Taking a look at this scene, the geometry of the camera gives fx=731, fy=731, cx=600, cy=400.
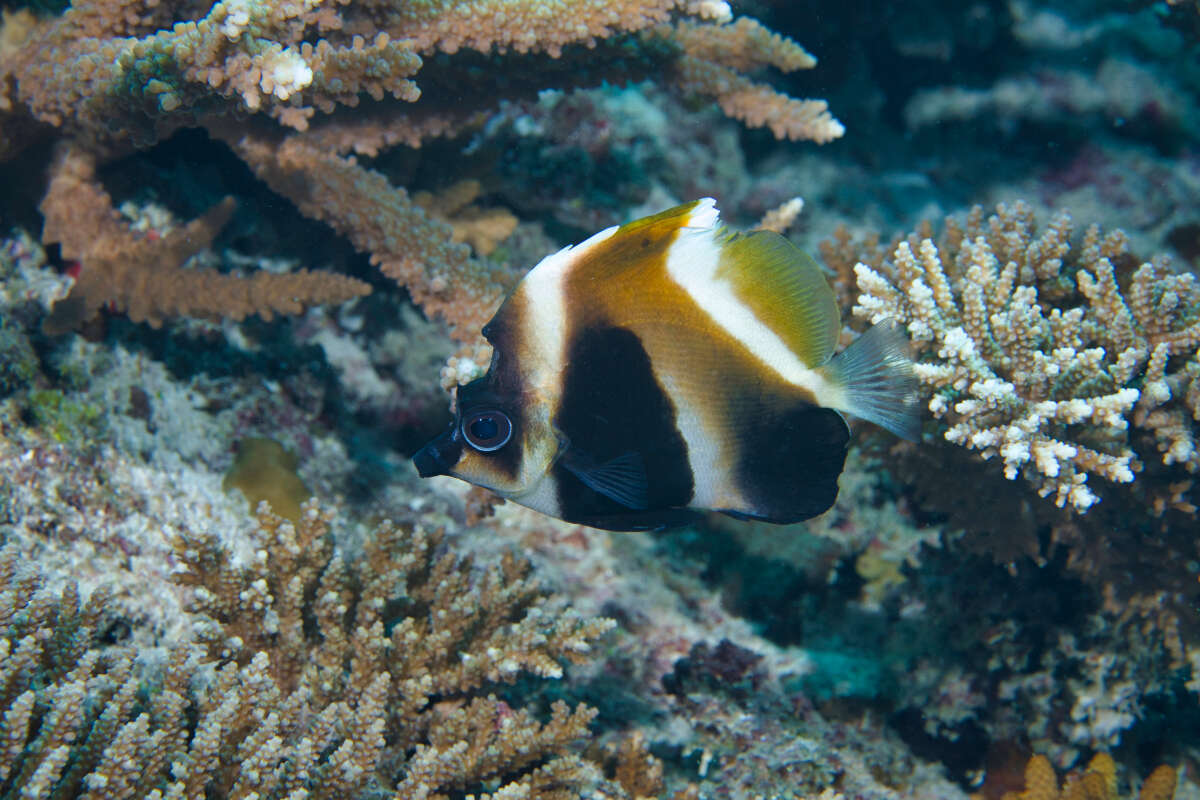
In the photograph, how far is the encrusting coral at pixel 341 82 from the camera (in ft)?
8.30

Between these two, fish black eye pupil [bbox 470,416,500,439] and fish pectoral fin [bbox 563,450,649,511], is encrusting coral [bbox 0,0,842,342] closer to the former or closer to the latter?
fish black eye pupil [bbox 470,416,500,439]

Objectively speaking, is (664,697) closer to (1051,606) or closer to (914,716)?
(914,716)

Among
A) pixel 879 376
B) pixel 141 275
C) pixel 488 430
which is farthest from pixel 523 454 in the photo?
pixel 141 275

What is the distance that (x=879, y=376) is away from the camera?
68.9 inches

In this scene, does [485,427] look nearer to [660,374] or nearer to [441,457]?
[441,457]

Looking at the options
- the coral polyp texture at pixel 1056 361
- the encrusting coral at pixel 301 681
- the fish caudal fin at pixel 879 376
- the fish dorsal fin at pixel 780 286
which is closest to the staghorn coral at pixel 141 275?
the encrusting coral at pixel 301 681

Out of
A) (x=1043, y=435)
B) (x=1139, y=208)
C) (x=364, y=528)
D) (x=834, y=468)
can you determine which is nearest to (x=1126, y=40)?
(x=1139, y=208)

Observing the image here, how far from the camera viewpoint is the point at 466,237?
13.8ft

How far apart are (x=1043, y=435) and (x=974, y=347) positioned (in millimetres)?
358

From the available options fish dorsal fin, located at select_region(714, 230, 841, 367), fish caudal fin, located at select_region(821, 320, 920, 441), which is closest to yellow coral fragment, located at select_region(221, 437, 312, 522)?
fish dorsal fin, located at select_region(714, 230, 841, 367)

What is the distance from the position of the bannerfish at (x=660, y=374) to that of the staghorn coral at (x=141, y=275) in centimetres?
168

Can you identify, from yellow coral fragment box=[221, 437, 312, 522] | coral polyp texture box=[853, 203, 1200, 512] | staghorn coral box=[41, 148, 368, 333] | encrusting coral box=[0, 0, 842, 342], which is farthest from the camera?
yellow coral fragment box=[221, 437, 312, 522]

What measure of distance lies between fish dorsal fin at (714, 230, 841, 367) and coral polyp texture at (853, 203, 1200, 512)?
0.80 metres

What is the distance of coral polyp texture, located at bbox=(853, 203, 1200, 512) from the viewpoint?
2.35 m
